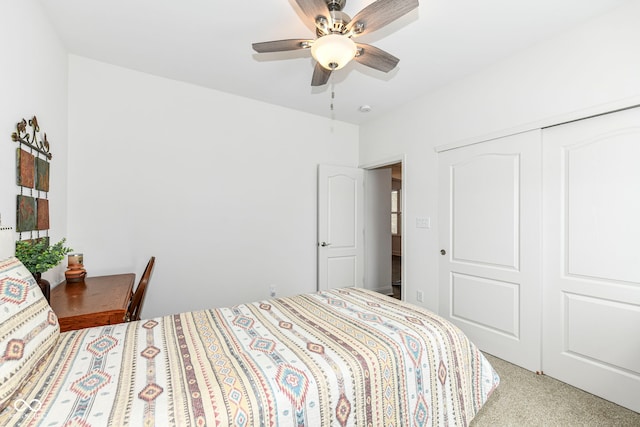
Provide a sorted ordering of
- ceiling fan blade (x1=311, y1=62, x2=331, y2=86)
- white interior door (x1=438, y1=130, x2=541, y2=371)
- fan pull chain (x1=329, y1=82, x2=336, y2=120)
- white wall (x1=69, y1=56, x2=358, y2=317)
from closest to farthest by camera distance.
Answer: ceiling fan blade (x1=311, y1=62, x2=331, y2=86) < white interior door (x1=438, y1=130, x2=541, y2=371) < white wall (x1=69, y1=56, x2=358, y2=317) < fan pull chain (x1=329, y1=82, x2=336, y2=120)

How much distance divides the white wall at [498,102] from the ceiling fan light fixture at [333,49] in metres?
1.63

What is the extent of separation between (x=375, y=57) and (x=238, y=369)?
6.45ft

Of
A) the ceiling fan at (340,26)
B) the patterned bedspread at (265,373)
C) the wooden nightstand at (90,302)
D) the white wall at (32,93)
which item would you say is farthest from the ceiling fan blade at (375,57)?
the wooden nightstand at (90,302)

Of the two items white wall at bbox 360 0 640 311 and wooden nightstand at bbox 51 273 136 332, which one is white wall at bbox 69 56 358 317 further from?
white wall at bbox 360 0 640 311

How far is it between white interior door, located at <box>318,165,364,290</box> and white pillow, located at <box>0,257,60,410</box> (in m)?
2.84

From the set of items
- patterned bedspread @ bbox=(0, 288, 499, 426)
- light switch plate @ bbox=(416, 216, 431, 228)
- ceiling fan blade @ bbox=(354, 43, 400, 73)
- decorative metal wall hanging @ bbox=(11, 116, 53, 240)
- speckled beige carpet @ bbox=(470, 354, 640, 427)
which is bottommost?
speckled beige carpet @ bbox=(470, 354, 640, 427)

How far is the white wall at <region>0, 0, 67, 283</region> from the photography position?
149cm

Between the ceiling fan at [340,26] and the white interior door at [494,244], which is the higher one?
the ceiling fan at [340,26]

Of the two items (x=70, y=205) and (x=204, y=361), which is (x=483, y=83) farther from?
(x=70, y=205)

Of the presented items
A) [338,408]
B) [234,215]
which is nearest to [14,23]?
[234,215]

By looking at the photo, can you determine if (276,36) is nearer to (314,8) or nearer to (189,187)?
(314,8)

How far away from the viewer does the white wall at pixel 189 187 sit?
8.46 feet

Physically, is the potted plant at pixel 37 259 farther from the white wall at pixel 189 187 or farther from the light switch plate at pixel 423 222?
the light switch plate at pixel 423 222

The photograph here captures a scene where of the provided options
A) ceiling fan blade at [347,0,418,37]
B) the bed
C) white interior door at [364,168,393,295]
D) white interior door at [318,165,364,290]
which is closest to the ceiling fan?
ceiling fan blade at [347,0,418,37]
